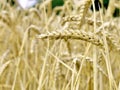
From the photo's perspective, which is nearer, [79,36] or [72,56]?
[79,36]

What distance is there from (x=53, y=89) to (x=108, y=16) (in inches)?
25.6

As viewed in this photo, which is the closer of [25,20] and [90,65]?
[90,65]

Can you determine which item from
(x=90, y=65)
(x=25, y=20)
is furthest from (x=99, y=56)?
(x=25, y=20)

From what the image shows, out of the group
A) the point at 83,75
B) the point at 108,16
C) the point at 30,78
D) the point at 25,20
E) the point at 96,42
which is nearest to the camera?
the point at 96,42

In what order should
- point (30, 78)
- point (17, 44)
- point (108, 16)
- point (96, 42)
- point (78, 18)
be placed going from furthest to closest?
point (17, 44) < point (108, 16) < point (30, 78) < point (78, 18) < point (96, 42)

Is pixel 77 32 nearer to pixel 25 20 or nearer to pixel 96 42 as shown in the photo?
pixel 96 42

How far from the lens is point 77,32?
2.39 ft

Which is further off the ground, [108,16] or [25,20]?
[25,20]

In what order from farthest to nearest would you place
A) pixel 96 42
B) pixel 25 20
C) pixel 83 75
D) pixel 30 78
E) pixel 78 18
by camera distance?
1. pixel 25 20
2. pixel 30 78
3. pixel 83 75
4. pixel 78 18
5. pixel 96 42

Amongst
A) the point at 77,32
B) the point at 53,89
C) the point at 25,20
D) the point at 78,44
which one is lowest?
the point at 53,89

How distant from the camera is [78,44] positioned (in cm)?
168

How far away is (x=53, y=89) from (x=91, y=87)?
9cm

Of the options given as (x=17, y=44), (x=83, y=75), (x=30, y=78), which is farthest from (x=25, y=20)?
(x=83, y=75)

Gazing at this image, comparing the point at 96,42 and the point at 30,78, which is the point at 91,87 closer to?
the point at 96,42
